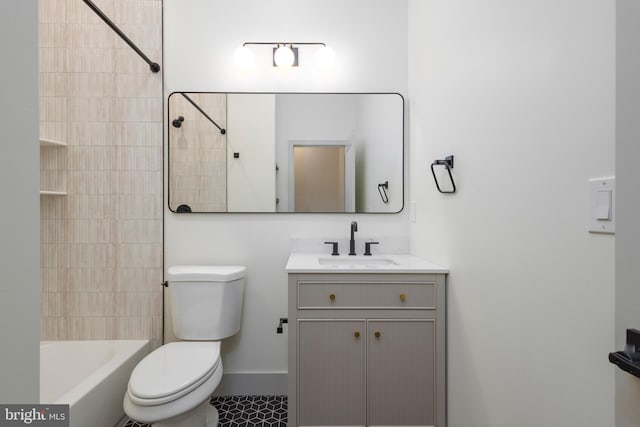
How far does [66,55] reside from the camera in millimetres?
1962

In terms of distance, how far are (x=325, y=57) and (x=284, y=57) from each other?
0.25 metres

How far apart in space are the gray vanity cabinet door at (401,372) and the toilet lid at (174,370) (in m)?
0.76

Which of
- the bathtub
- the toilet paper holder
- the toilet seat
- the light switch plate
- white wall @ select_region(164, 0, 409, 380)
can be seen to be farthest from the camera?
white wall @ select_region(164, 0, 409, 380)

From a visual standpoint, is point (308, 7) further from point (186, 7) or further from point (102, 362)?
point (102, 362)

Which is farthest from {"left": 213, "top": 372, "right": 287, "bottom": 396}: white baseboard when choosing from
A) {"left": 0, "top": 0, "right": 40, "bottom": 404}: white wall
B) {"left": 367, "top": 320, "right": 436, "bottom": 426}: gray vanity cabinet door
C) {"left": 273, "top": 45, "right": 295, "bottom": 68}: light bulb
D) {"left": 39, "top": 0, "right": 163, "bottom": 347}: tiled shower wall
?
{"left": 273, "top": 45, "right": 295, "bottom": 68}: light bulb

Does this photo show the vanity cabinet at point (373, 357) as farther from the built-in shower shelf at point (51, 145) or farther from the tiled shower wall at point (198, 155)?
the built-in shower shelf at point (51, 145)

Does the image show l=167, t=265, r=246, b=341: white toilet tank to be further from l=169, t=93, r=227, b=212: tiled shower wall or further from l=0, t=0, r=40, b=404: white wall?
l=0, t=0, r=40, b=404: white wall

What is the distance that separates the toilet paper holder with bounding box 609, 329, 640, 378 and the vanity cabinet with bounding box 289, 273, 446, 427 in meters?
1.01

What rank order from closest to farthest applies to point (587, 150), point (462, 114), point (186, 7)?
1. point (587, 150)
2. point (462, 114)
3. point (186, 7)

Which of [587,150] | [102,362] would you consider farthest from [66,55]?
[587,150]

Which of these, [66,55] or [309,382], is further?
[66,55]

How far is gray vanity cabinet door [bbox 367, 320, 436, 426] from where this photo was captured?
1505 mm

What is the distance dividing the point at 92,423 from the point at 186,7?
230 cm

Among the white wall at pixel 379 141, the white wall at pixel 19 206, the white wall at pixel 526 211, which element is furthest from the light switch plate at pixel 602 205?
the white wall at pixel 379 141
